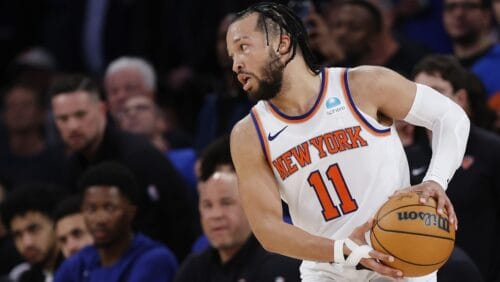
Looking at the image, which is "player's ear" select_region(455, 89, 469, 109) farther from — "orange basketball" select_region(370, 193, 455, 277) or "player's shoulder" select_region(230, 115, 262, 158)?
"orange basketball" select_region(370, 193, 455, 277)

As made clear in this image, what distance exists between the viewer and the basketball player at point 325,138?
5039 mm

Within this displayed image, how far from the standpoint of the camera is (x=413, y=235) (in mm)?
4660

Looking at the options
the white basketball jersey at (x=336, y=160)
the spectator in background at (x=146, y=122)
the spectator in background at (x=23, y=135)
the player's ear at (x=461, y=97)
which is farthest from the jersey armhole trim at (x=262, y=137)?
the spectator in background at (x=23, y=135)

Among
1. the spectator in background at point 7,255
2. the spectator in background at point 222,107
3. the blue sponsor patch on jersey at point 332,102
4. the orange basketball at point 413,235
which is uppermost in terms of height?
the blue sponsor patch on jersey at point 332,102

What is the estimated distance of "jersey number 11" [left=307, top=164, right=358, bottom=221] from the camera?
5.05 meters

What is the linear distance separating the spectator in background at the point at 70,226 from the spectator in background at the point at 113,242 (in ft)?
0.80

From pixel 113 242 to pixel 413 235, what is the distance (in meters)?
3.08

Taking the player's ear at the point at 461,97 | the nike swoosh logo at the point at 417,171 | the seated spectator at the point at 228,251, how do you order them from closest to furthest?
the seated spectator at the point at 228,251, the nike swoosh logo at the point at 417,171, the player's ear at the point at 461,97

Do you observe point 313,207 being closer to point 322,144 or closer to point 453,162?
point 322,144

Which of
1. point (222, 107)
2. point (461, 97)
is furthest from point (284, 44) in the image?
point (222, 107)

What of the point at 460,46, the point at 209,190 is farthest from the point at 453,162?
the point at 460,46

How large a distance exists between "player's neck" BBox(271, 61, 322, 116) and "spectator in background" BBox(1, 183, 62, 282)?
3.32m

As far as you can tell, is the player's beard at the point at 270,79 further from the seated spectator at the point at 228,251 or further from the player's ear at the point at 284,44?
the seated spectator at the point at 228,251

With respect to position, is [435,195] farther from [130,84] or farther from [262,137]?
[130,84]
